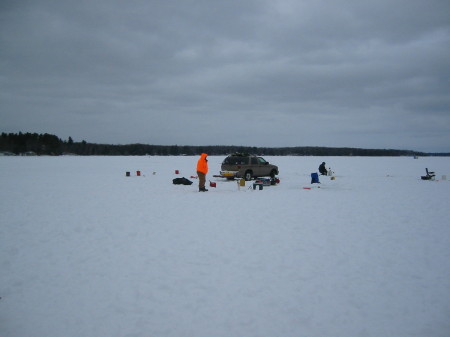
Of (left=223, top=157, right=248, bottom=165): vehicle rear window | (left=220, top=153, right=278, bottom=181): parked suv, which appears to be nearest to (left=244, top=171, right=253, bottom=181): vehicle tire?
(left=220, top=153, right=278, bottom=181): parked suv

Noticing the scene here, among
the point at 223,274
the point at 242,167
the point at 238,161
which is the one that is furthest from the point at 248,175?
the point at 223,274

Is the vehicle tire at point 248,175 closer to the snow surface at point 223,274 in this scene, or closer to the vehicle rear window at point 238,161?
the vehicle rear window at point 238,161

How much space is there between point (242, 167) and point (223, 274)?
1771 cm

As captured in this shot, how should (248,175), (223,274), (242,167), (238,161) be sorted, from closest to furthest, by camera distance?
1. (223,274)
2. (242,167)
3. (238,161)
4. (248,175)

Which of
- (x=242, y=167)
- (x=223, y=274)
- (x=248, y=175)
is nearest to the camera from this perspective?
(x=223, y=274)

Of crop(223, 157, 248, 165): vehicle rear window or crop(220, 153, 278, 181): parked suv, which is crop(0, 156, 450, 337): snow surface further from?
crop(223, 157, 248, 165): vehicle rear window

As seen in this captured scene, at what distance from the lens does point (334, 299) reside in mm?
5195

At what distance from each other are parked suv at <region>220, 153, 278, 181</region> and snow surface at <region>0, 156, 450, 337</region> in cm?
1200

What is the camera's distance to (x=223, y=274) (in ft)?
20.1

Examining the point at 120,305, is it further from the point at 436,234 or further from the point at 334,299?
the point at 436,234

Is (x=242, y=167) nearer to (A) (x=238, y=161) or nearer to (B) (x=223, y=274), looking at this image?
(A) (x=238, y=161)

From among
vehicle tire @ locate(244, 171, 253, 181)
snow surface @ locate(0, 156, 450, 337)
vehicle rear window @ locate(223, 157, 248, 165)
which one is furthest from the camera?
vehicle tire @ locate(244, 171, 253, 181)

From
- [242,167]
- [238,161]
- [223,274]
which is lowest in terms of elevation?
[223,274]

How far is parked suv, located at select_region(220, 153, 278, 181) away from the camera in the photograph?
23.6 meters
